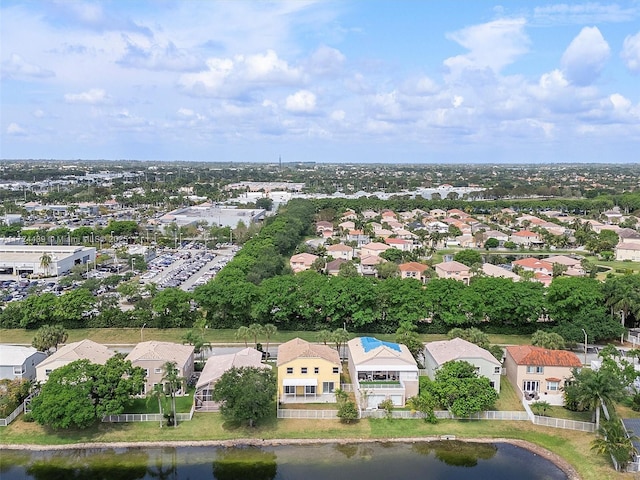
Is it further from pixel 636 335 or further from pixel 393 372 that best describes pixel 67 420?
pixel 636 335

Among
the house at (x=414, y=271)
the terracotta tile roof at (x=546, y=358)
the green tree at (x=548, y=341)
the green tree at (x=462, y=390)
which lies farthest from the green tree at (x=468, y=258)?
the green tree at (x=462, y=390)

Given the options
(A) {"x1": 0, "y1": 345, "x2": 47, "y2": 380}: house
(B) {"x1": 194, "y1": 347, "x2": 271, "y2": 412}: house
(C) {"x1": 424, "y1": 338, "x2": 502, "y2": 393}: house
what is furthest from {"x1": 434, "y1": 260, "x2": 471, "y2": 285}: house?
(A) {"x1": 0, "y1": 345, "x2": 47, "y2": 380}: house

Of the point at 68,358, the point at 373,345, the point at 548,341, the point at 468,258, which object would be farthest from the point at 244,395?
the point at 468,258

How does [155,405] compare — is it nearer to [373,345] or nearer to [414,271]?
[373,345]

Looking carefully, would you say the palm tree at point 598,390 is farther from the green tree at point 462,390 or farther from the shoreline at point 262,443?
the green tree at point 462,390

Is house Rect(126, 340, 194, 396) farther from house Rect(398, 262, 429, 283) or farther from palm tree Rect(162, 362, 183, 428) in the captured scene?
house Rect(398, 262, 429, 283)
